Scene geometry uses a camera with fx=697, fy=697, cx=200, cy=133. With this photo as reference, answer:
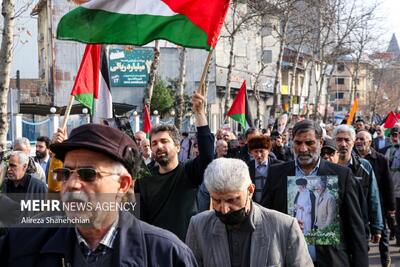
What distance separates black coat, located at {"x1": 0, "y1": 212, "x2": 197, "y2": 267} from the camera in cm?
251

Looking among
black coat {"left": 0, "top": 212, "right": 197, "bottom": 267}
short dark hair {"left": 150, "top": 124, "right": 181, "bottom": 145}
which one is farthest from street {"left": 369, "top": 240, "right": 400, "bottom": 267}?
black coat {"left": 0, "top": 212, "right": 197, "bottom": 267}

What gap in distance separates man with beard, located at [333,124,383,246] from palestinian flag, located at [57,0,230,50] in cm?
218

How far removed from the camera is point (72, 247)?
2582 millimetres

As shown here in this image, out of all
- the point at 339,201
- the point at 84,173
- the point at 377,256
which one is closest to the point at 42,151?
the point at 377,256

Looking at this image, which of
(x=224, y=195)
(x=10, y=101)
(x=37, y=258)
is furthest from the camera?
(x=10, y=101)

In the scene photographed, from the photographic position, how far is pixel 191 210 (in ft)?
18.1

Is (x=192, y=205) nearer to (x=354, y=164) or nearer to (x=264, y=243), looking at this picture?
(x=264, y=243)

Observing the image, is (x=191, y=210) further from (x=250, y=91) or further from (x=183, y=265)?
(x=250, y=91)

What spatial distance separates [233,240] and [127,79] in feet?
109

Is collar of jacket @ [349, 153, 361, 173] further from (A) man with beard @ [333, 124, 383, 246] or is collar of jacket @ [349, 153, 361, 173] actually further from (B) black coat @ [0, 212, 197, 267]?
(B) black coat @ [0, 212, 197, 267]

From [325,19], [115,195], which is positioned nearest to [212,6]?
[115,195]

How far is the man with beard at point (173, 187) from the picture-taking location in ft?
17.5

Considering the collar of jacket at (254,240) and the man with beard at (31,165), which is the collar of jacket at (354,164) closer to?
the man with beard at (31,165)

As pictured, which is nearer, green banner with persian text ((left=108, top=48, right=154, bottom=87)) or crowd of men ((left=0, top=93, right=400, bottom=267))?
crowd of men ((left=0, top=93, right=400, bottom=267))
